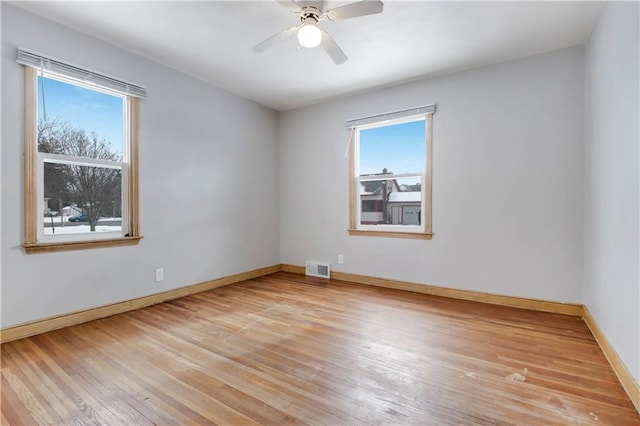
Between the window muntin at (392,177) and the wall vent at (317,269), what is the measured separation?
30.3 inches

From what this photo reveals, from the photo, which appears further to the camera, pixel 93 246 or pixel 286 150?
pixel 286 150

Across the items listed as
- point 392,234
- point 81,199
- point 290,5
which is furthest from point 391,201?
point 81,199

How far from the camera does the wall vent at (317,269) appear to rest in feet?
15.1

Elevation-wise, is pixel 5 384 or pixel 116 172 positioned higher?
pixel 116 172

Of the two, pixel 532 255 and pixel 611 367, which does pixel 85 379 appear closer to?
pixel 611 367

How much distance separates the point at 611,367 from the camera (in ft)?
6.49

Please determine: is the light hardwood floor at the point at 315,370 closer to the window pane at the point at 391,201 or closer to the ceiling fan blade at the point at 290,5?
the window pane at the point at 391,201

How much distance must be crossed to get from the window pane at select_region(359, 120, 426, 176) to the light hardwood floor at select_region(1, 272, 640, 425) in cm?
188

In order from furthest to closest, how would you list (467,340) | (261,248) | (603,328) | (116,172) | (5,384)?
(261,248), (116,172), (467,340), (603,328), (5,384)

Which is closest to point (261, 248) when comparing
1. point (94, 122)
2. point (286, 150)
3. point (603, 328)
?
point (286, 150)

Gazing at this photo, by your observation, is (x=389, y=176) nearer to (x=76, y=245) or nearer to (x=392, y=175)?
(x=392, y=175)

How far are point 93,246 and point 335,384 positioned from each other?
2.59 metres

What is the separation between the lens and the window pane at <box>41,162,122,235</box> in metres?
2.66

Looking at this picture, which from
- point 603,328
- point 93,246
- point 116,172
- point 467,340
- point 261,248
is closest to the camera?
point 603,328
